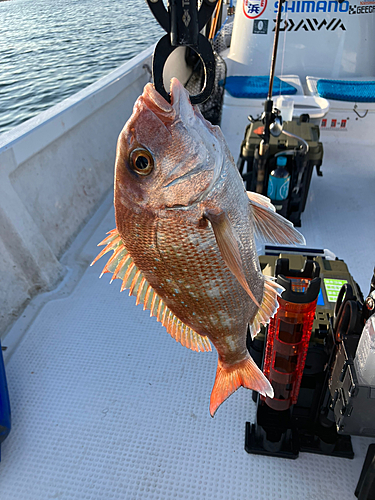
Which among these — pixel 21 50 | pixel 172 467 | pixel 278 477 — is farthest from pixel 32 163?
pixel 21 50

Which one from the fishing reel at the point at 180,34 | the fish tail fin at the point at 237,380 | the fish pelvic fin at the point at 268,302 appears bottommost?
the fish tail fin at the point at 237,380

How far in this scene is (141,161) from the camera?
102 cm

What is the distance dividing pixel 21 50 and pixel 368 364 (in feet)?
53.8

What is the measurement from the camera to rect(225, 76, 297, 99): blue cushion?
17.6 ft

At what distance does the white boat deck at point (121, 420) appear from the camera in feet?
6.42

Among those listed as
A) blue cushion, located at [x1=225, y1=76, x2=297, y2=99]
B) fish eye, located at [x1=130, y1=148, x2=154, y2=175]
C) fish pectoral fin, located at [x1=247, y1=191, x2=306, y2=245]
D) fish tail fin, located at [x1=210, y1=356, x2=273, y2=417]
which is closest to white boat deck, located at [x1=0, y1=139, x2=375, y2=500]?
fish tail fin, located at [x1=210, y1=356, x2=273, y2=417]

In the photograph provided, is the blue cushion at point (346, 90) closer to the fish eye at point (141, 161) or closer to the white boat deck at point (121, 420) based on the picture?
the white boat deck at point (121, 420)

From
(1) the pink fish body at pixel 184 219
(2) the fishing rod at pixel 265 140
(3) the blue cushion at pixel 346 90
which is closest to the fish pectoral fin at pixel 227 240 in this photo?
(1) the pink fish body at pixel 184 219

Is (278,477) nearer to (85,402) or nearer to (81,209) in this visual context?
(85,402)

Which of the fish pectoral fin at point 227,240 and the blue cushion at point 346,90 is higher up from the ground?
the fish pectoral fin at point 227,240

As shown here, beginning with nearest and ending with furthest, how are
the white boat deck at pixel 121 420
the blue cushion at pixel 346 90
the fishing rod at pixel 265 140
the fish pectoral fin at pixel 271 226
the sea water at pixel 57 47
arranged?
the fish pectoral fin at pixel 271 226 < the white boat deck at pixel 121 420 < the fishing rod at pixel 265 140 < the blue cushion at pixel 346 90 < the sea water at pixel 57 47

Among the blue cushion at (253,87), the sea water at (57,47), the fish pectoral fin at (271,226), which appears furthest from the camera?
the sea water at (57,47)

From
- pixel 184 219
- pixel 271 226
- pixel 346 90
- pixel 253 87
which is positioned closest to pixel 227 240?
pixel 184 219

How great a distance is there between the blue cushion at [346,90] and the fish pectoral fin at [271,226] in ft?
15.8
